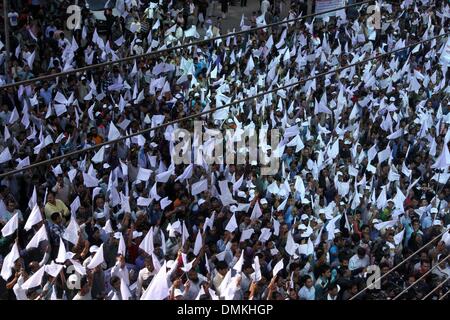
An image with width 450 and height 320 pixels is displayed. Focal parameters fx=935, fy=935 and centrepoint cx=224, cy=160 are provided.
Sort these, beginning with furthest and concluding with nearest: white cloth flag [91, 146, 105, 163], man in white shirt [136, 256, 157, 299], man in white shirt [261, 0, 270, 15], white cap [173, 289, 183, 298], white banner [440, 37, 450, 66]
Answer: man in white shirt [261, 0, 270, 15] → white banner [440, 37, 450, 66] → white cloth flag [91, 146, 105, 163] → man in white shirt [136, 256, 157, 299] → white cap [173, 289, 183, 298]

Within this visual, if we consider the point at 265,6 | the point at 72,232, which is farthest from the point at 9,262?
the point at 265,6

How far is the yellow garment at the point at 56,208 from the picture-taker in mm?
13102

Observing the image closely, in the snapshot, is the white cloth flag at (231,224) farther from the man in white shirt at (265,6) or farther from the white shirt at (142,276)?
the man in white shirt at (265,6)

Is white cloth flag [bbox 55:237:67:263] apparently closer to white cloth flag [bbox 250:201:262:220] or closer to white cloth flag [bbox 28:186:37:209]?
white cloth flag [bbox 28:186:37:209]

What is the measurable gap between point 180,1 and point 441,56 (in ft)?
21.2

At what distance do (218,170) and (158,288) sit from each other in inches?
179

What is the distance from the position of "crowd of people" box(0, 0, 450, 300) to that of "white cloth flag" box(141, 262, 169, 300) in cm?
2

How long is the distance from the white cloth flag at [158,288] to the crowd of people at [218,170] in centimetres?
2

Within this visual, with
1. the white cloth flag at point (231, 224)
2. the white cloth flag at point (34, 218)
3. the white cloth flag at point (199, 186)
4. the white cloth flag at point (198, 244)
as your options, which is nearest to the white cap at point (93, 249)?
the white cloth flag at point (34, 218)

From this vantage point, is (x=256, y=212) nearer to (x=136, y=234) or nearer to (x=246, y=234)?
(x=246, y=234)

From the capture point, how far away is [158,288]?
11.0 m

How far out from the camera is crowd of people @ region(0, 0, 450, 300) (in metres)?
12.3

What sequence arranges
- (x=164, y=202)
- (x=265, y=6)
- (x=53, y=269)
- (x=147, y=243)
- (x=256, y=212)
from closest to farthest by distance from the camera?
(x=53, y=269) → (x=147, y=243) → (x=164, y=202) → (x=256, y=212) → (x=265, y=6)

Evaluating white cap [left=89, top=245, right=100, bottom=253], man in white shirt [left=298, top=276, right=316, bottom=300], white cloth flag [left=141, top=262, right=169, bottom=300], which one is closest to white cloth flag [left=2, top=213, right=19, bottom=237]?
white cap [left=89, top=245, right=100, bottom=253]
